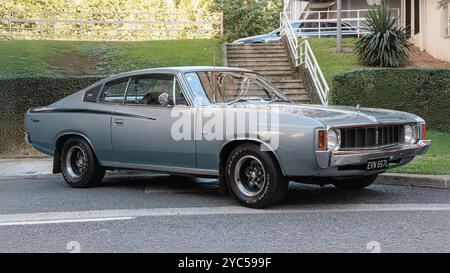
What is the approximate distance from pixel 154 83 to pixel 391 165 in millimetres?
3166

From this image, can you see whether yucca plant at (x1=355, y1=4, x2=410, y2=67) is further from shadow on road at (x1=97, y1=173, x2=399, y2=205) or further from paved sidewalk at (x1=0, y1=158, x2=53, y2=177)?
paved sidewalk at (x1=0, y1=158, x2=53, y2=177)

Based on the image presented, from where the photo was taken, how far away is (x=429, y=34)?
19422mm

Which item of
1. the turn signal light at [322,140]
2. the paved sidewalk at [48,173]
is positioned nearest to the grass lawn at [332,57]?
the paved sidewalk at [48,173]

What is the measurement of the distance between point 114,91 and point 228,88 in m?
1.76

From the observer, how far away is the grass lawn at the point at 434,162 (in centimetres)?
816

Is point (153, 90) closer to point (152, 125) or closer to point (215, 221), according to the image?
point (152, 125)

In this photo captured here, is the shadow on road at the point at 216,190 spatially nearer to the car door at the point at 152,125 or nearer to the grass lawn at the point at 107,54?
the car door at the point at 152,125

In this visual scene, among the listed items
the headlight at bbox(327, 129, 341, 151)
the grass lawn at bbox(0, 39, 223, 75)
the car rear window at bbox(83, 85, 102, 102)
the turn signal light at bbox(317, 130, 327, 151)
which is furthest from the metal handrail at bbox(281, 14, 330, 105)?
the turn signal light at bbox(317, 130, 327, 151)

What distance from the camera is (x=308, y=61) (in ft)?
50.7

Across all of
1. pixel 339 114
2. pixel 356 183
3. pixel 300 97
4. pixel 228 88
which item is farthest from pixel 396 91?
pixel 339 114

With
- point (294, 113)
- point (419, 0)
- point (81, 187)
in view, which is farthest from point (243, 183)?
point (419, 0)

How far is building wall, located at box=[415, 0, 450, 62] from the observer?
18.0 m

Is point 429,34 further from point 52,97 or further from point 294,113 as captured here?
point 294,113

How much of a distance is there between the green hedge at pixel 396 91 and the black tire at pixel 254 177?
6528 mm
